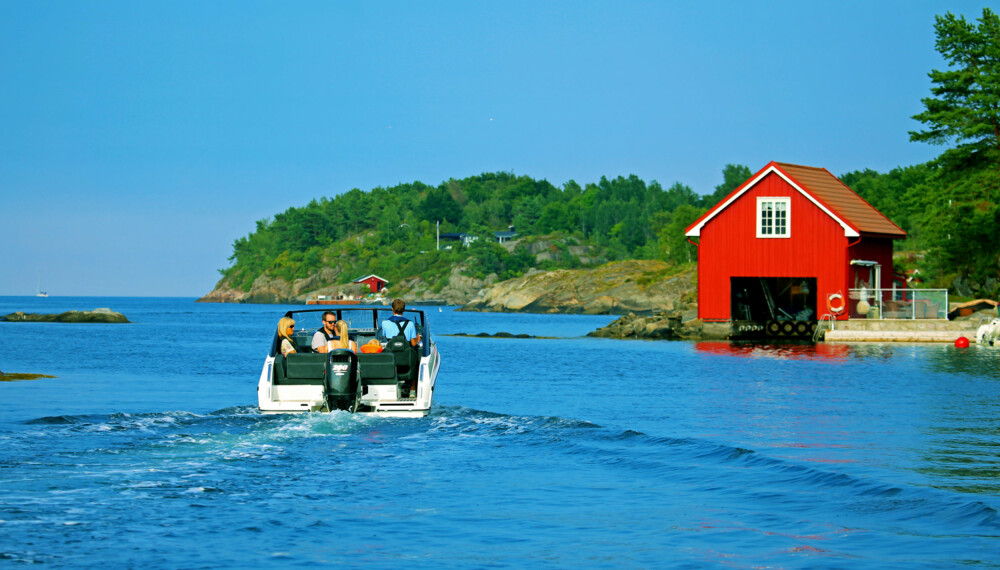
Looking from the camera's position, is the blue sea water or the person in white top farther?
the person in white top

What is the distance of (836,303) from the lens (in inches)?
1793

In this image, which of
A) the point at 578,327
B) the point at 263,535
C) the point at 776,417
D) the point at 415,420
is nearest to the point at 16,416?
the point at 415,420

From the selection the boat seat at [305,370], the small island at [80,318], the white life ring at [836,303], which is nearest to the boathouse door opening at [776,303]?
the white life ring at [836,303]

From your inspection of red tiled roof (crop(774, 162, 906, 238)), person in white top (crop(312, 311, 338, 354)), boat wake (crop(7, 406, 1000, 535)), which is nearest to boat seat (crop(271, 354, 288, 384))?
boat wake (crop(7, 406, 1000, 535))

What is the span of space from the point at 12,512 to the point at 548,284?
108997mm

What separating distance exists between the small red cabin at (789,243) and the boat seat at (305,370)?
33844mm

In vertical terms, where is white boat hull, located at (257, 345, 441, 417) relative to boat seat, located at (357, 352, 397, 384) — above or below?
below

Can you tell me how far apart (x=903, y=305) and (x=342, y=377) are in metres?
35.4

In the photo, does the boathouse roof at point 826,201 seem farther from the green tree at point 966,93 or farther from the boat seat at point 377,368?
the boat seat at point 377,368

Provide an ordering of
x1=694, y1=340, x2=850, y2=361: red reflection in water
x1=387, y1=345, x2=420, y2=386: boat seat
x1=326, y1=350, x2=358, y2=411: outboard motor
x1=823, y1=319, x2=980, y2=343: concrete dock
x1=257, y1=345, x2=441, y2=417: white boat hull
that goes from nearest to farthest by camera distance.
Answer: x1=326, y1=350, x2=358, y2=411: outboard motor → x1=257, y1=345, x2=441, y2=417: white boat hull → x1=387, y1=345, x2=420, y2=386: boat seat → x1=694, y1=340, x2=850, y2=361: red reflection in water → x1=823, y1=319, x2=980, y2=343: concrete dock

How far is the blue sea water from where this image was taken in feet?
29.6

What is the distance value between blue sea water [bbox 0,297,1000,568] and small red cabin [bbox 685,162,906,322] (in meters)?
21.7

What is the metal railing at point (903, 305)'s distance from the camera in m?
44.2

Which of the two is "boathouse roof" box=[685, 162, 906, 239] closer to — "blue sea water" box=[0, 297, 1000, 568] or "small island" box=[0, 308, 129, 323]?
"blue sea water" box=[0, 297, 1000, 568]
